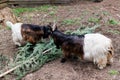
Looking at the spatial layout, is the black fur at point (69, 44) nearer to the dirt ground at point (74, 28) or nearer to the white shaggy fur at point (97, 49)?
the white shaggy fur at point (97, 49)

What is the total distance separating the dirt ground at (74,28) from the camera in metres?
5.27

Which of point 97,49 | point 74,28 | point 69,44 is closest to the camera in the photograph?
point 97,49

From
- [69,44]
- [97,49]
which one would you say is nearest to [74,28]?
[69,44]

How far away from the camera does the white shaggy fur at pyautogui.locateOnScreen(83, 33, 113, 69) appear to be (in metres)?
5.16

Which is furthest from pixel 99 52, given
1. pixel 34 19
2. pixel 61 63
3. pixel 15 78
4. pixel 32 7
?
pixel 32 7

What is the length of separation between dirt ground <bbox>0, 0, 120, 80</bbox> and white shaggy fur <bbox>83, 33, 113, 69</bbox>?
192 mm

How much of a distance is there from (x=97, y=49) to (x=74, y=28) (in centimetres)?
174

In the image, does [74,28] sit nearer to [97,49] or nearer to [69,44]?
[69,44]

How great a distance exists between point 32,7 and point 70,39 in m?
3.95

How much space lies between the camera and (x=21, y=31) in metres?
6.14

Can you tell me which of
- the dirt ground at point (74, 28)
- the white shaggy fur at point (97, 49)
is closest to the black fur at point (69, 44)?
the white shaggy fur at point (97, 49)

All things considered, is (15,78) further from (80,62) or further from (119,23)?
(119,23)

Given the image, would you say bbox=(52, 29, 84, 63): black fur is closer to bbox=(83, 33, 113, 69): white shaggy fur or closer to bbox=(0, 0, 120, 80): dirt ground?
bbox=(83, 33, 113, 69): white shaggy fur

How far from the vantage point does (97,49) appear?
16.9ft
